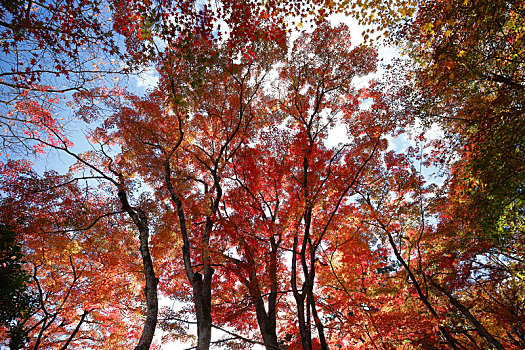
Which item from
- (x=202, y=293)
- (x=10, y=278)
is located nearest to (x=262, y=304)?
(x=202, y=293)

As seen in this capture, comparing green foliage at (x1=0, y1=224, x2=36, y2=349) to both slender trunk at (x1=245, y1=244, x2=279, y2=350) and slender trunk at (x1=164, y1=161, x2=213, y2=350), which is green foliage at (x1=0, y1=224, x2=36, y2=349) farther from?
slender trunk at (x1=245, y1=244, x2=279, y2=350)

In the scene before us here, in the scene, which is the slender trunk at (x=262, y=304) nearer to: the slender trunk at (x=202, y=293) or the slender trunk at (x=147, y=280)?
the slender trunk at (x=202, y=293)

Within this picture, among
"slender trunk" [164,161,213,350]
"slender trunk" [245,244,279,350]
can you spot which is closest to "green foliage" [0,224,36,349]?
"slender trunk" [164,161,213,350]

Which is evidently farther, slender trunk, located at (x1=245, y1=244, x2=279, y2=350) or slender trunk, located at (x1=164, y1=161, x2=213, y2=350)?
slender trunk, located at (x1=245, y1=244, x2=279, y2=350)

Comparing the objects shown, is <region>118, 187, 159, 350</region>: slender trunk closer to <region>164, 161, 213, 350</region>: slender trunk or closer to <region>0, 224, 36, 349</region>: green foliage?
<region>164, 161, 213, 350</region>: slender trunk

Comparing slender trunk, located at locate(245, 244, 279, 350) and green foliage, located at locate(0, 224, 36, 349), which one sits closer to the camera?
green foliage, located at locate(0, 224, 36, 349)

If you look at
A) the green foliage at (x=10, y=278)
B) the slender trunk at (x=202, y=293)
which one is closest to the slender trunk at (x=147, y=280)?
the slender trunk at (x=202, y=293)

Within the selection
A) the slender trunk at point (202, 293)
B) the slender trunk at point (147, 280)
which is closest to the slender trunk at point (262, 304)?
the slender trunk at point (202, 293)

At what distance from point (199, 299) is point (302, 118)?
8132mm

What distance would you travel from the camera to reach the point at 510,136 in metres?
4.69

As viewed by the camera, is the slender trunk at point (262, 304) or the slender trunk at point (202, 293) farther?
the slender trunk at point (262, 304)

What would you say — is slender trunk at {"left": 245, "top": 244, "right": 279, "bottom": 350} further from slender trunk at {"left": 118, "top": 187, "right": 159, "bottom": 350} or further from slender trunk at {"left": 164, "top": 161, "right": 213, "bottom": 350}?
slender trunk at {"left": 118, "top": 187, "right": 159, "bottom": 350}

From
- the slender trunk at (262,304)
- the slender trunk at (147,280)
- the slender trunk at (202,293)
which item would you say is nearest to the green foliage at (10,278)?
the slender trunk at (147,280)

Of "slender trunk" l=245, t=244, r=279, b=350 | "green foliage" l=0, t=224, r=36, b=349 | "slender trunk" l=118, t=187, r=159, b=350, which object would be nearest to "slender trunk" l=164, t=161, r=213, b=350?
"slender trunk" l=118, t=187, r=159, b=350
